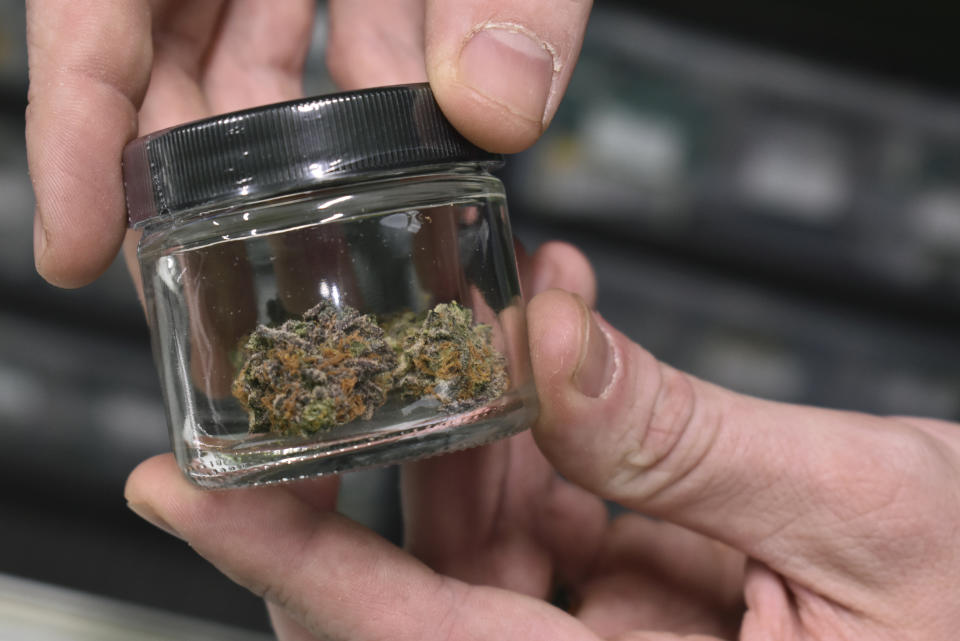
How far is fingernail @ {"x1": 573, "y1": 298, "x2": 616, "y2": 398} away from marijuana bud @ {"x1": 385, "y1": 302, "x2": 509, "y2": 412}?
11 cm

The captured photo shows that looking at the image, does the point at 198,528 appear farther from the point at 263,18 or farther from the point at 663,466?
the point at 263,18

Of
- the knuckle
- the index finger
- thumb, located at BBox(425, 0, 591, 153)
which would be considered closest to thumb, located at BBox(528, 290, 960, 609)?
the knuckle

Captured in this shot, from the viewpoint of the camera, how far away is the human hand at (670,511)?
34.9 inches

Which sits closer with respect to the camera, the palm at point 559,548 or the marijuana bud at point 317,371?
the marijuana bud at point 317,371

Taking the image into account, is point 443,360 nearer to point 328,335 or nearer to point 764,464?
point 328,335

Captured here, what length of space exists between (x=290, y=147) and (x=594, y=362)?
424mm

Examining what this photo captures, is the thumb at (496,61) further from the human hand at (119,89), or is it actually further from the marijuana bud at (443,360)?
the marijuana bud at (443,360)

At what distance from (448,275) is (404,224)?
8 cm

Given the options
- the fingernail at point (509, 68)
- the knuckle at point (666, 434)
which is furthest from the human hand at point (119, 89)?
the knuckle at point (666, 434)

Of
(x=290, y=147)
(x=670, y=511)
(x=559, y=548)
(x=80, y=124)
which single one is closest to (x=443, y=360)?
(x=290, y=147)

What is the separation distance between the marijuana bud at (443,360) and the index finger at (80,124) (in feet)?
1.41

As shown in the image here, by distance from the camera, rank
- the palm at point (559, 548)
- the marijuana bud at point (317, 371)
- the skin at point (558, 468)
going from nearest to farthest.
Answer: the marijuana bud at point (317, 371)
the skin at point (558, 468)
the palm at point (559, 548)

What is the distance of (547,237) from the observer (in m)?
1.81

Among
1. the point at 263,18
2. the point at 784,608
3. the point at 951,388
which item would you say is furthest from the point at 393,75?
the point at 951,388
